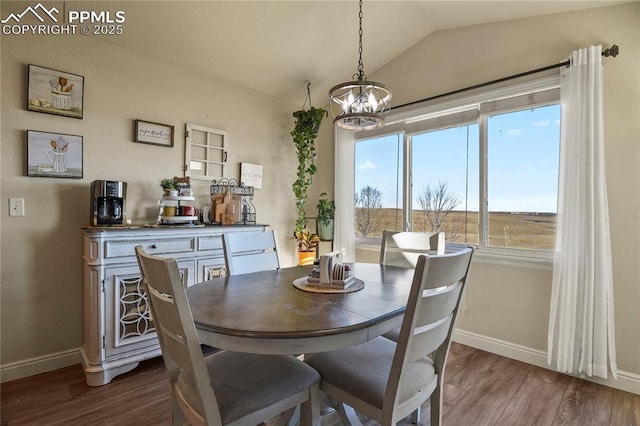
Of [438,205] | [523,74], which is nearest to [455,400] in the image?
[438,205]

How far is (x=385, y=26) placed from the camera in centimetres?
290

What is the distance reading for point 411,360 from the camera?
1099mm

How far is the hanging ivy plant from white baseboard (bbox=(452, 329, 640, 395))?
1997 millimetres

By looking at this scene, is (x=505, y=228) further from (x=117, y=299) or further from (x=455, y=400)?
(x=117, y=299)

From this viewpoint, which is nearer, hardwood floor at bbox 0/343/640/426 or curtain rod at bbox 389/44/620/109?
hardwood floor at bbox 0/343/640/426

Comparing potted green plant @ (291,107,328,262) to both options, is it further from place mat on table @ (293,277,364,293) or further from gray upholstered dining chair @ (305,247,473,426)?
gray upholstered dining chair @ (305,247,473,426)

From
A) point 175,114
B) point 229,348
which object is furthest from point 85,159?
point 229,348

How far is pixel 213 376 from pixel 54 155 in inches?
80.5

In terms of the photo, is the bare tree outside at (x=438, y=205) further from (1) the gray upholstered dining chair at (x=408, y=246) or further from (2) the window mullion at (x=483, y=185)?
(1) the gray upholstered dining chair at (x=408, y=246)

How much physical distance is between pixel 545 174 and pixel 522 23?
1240mm

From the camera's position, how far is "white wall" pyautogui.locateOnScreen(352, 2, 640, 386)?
2082 mm

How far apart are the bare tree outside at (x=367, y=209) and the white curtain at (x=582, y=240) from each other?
1.77 meters

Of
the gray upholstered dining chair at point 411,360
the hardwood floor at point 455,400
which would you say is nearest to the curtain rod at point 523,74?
the gray upholstered dining chair at point 411,360

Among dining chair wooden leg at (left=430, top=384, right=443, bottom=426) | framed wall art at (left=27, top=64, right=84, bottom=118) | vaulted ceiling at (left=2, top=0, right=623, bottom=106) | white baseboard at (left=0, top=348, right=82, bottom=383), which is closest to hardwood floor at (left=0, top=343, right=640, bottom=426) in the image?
white baseboard at (left=0, top=348, right=82, bottom=383)
